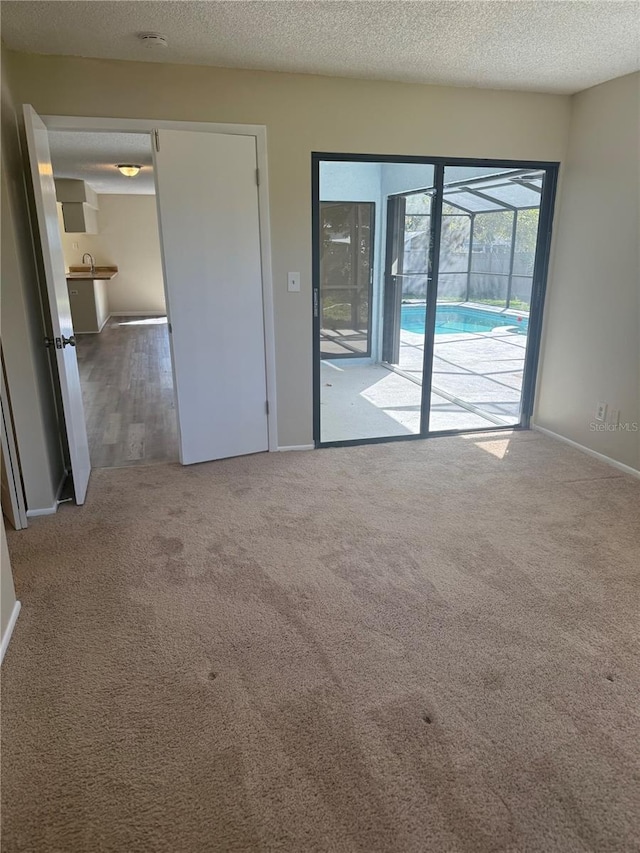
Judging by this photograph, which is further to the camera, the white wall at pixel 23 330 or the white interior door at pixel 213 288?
the white interior door at pixel 213 288

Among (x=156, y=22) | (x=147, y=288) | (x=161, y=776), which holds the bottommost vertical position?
(x=161, y=776)

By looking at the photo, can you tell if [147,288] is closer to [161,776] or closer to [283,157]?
[283,157]

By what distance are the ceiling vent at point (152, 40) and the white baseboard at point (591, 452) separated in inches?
142

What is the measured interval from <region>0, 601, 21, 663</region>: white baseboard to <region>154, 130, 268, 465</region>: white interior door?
5.43 feet

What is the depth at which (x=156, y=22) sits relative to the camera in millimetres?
2615

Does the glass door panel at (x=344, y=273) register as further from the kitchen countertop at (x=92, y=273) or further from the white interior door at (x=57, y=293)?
the kitchen countertop at (x=92, y=273)

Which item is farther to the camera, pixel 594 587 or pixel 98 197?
pixel 98 197

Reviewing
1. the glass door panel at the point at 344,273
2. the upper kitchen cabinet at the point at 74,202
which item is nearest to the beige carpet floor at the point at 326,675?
the glass door panel at the point at 344,273

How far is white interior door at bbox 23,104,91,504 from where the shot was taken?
2824 mm

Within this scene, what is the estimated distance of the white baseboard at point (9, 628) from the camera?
6.66ft

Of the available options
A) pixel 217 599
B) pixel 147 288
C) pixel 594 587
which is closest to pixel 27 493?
pixel 217 599

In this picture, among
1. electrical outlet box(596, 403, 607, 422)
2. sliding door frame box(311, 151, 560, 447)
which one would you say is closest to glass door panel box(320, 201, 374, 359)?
sliding door frame box(311, 151, 560, 447)

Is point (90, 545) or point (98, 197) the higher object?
point (98, 197)

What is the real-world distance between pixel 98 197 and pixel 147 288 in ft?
6.06
